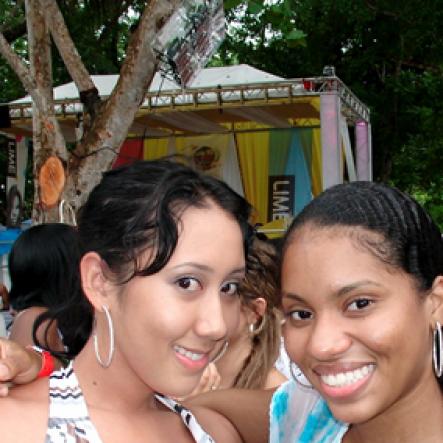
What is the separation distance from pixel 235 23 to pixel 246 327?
1370cm

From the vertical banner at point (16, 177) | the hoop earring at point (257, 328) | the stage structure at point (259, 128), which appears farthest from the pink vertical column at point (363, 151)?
the hoop earring at point (257, 328)

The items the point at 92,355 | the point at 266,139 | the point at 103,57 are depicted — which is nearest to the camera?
the point at 92,355

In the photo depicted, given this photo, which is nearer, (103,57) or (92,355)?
(92,355)

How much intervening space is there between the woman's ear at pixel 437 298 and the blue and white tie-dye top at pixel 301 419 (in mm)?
422

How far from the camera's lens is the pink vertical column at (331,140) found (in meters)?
7.62

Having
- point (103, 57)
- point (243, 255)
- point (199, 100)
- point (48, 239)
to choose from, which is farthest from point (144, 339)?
point (103, 57)

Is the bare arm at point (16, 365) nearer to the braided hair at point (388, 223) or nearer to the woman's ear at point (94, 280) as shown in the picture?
the woman's ear at point (94, 280)

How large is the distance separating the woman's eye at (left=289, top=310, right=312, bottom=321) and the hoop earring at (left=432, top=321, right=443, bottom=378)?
11.2 inches

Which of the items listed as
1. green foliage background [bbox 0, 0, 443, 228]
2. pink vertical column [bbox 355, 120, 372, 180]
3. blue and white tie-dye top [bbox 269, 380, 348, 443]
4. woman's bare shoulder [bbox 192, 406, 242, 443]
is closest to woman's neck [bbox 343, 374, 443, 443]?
blue and white tie-dye top [bbox 269, 380, 348, 443]

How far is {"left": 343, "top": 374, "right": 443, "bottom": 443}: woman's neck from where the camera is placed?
171 centimetres

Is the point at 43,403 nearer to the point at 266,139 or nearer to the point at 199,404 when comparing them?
the point at 199,404

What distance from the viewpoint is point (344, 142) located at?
8.48m

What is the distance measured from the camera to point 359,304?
158cm

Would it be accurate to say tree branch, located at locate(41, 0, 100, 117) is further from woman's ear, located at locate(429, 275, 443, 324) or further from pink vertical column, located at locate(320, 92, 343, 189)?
woman's ear, located at locate(429, 275, 443, 324)
